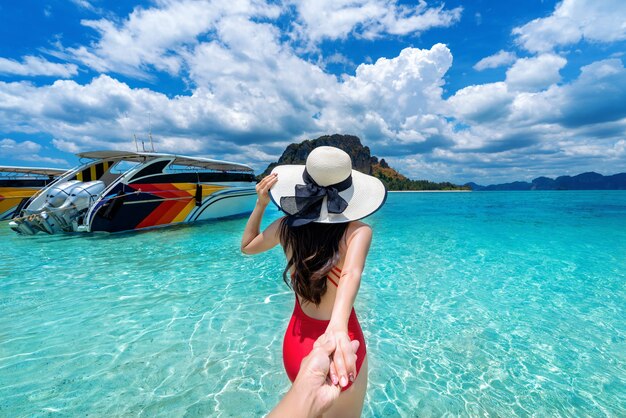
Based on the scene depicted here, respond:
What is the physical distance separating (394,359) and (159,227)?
485 inches

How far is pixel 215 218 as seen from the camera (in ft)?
53.9

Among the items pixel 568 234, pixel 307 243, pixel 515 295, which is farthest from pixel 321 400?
pixel 568 234

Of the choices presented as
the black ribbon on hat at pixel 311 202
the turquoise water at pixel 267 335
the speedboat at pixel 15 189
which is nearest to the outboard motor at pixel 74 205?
the turquoise water at pixel 267 335

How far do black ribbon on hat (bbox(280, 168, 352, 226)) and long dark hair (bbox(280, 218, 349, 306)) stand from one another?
82mm

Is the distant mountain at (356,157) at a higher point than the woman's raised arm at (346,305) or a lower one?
higher

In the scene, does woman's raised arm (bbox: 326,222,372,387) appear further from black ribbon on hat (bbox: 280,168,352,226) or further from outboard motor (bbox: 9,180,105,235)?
outboard motor (bbox: 9,180,105,235)

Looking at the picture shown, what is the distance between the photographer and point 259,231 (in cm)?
164

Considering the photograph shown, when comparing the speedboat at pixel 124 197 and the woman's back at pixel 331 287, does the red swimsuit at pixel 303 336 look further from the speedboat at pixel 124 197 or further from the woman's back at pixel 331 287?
the speedboat at pixel 124 197

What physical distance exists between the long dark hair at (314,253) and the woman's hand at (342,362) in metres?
0.52

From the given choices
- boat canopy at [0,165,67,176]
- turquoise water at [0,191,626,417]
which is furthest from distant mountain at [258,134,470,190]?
turquoise water at [0,191,626,417]

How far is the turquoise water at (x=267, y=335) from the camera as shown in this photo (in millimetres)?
2877

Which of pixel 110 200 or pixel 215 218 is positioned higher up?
pixel 110 200

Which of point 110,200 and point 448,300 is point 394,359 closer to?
point 448,300

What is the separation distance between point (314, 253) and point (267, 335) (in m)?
3.05
